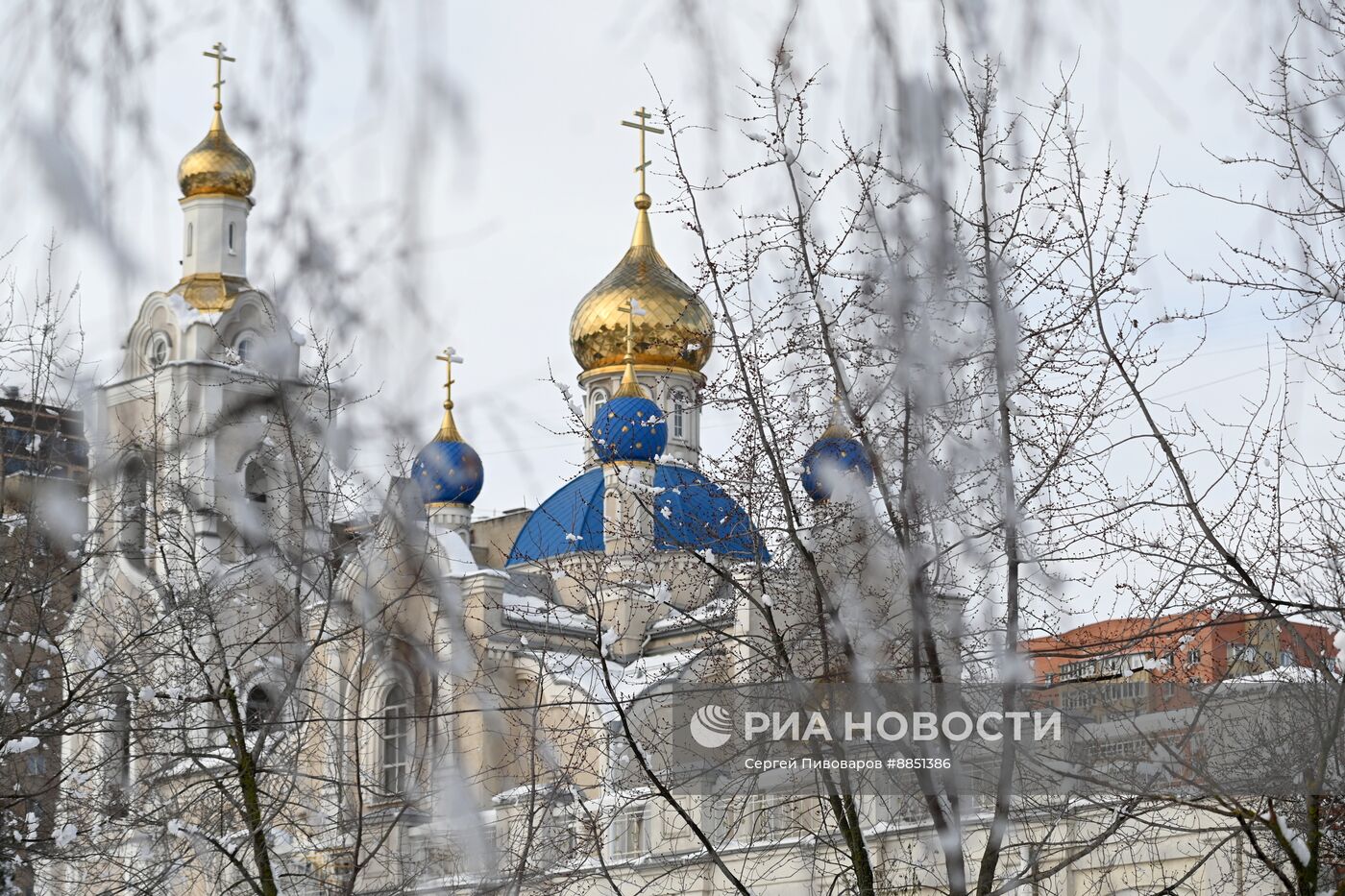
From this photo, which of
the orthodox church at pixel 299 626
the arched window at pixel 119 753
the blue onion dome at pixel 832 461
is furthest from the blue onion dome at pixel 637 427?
the blue onion dome at pixel 832 461

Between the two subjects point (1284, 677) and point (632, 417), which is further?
point (632, 417)

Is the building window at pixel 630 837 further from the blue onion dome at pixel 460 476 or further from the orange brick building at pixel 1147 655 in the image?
the blue onion dome at pixel 460 476

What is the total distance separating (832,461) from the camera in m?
9.92

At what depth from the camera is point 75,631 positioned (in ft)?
50.5

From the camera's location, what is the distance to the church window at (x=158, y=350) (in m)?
11.9

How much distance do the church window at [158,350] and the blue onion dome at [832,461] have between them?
347 cm

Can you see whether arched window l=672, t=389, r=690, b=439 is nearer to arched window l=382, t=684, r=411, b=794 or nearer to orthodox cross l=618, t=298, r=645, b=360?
orthodox cross l=618, t=298, r=645, b=360

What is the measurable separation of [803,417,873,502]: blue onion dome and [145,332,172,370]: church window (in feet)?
11.4

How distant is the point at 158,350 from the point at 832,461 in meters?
10.3

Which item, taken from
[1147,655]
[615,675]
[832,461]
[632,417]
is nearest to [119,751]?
[832,461]

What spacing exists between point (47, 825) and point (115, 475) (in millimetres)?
4333

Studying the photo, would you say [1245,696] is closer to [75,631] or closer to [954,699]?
[954,699]

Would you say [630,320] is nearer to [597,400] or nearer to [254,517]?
[597,400]

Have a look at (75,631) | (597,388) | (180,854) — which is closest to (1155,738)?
(180,854)
